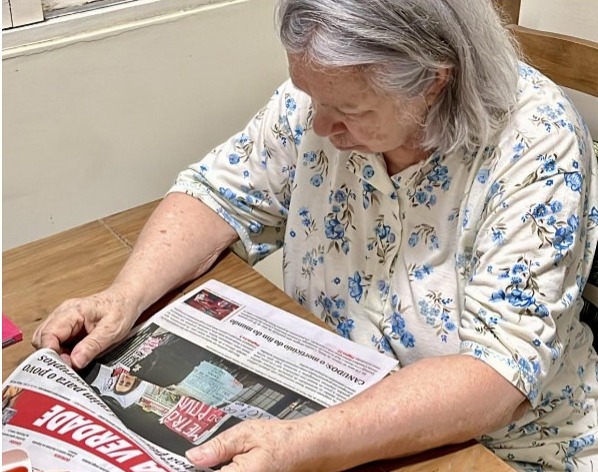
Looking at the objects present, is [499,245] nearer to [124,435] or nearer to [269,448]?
[269,448]

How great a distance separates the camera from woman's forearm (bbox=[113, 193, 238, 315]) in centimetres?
105

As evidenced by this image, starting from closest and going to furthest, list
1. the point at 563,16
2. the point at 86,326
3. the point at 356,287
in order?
the point at 86,326
the point at 356,287
the point at 563,16

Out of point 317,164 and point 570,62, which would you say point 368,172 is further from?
point 570,62

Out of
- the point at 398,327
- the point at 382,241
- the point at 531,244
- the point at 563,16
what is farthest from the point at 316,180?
the point at 563,16

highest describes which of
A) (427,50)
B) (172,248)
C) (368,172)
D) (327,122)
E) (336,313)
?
(427,50)

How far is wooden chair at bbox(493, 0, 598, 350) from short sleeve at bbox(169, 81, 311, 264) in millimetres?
339

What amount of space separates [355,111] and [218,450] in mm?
421

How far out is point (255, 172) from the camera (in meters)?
1.20

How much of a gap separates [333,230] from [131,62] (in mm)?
526

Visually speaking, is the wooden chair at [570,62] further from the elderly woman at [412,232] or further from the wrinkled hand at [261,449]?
the wrinkled hand at [261,449]

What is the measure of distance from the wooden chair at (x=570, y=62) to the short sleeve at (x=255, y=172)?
0.34 m

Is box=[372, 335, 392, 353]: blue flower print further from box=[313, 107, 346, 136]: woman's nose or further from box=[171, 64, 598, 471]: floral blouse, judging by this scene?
box=[313, 107, 346, 136]: woman's nose

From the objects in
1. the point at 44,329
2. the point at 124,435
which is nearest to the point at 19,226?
the point at 44,329

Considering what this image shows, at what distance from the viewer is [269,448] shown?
2.50 feet
